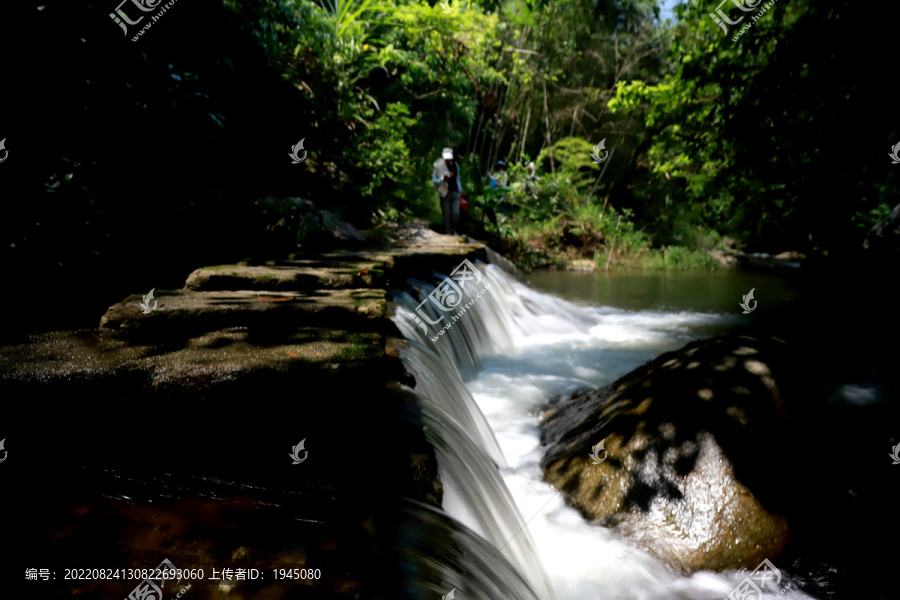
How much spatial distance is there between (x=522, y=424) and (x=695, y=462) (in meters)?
1.84

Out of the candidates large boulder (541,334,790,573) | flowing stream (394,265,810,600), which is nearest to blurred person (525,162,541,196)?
flowing stream (394,265,810,600)

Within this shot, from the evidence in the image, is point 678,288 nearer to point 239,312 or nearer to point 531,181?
point 531,181

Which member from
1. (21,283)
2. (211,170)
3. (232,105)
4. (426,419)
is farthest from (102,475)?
(232,105)

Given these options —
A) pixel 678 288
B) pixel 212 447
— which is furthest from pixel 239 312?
pixel 678 288

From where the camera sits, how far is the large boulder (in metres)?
2.47

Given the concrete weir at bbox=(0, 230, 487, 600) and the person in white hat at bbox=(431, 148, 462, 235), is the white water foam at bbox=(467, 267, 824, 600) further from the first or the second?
the person in white hat at bbox=(431, 148, 462, 235)

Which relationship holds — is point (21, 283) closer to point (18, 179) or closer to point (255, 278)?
point (18, 179)

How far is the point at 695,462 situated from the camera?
8.73 ft

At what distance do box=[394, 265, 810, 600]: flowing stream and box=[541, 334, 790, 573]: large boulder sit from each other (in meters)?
0.14

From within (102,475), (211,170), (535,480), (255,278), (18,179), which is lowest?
(535,480)

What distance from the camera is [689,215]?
19.3 metres

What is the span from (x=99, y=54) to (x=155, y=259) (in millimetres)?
1903

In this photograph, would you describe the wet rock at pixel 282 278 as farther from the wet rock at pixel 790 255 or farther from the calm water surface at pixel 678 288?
the wet rock at pixel 790 255

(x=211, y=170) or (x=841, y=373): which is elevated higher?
(x=211, y=170)
